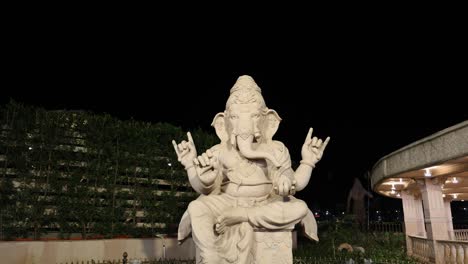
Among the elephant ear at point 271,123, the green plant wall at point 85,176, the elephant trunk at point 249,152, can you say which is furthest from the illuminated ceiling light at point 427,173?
the green plant wall at point 85,176

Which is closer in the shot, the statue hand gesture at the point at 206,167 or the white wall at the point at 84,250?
the statue hand gesture at the point at 206,167

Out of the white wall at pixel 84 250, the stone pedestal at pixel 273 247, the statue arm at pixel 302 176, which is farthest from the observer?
the white wall at pixel 84 250

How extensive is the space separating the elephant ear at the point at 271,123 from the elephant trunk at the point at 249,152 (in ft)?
1.98

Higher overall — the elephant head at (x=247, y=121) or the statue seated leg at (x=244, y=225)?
the elephant head at (x=247, y=121)

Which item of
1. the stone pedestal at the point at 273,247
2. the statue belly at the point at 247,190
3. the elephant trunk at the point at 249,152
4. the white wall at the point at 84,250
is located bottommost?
the white wall at the point at 84,250

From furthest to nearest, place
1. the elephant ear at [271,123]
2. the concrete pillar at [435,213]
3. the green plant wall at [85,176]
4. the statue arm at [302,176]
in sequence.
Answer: the concrete pillar at [435,213] < the green plant wall at [85,176] < the elephant ear at [271,123] < the statue arm at [302,176]

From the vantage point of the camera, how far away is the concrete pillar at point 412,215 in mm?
12781

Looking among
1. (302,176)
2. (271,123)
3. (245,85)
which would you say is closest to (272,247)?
(302,176)

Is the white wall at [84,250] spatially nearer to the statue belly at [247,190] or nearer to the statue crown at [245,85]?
the statue belly at [247,190]

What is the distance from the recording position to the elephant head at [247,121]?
426 cm

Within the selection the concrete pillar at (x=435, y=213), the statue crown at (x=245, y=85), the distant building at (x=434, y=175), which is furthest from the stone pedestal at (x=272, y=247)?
the concrete pillar at (x=435, y=213)

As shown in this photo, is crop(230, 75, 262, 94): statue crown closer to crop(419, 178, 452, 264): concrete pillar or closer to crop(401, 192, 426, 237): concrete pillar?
crop(419, 178, 452, 264): concrete pillar

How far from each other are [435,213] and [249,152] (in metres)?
7.23

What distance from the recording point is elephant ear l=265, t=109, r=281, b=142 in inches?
190
